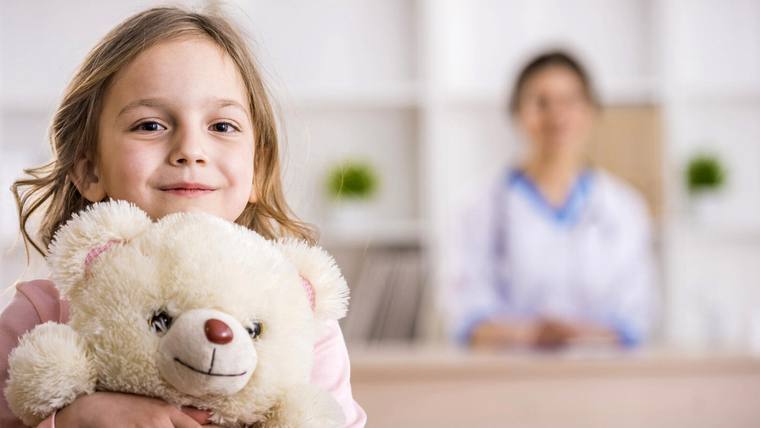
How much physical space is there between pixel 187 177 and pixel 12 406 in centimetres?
24

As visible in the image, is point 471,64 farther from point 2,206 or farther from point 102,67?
point 102,67

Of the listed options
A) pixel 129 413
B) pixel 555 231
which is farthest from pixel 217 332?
pixel 555 231

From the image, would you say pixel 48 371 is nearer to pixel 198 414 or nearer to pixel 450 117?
pixel 198 414

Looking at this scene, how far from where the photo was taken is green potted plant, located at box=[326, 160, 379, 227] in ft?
11.0

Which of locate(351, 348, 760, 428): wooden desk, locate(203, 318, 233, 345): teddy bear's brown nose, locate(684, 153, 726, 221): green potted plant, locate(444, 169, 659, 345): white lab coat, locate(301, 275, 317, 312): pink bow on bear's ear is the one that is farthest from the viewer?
locate(684, 153, 726, 221): green potted plant

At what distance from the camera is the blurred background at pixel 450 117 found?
3340 millimetres

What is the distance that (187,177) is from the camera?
2.81 feet

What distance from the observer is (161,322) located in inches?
28.1

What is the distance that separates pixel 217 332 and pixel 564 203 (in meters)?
2.37

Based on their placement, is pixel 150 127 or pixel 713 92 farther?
pixel 713 92

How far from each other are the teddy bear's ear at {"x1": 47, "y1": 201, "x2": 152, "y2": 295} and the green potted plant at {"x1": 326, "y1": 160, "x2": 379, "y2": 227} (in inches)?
100

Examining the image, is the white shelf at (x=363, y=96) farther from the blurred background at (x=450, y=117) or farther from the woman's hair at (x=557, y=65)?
the woman's hair at (x=557, y=65)

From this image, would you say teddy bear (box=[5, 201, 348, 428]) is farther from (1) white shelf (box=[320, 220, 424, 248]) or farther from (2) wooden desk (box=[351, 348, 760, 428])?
(1) white shelf (box=[320, 220, 424, 248])

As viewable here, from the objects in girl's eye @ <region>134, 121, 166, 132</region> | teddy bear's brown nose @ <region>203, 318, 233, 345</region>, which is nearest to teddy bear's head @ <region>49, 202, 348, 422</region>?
teddy bear's brown nose @ <region>203, 318, 233, 345</region>
